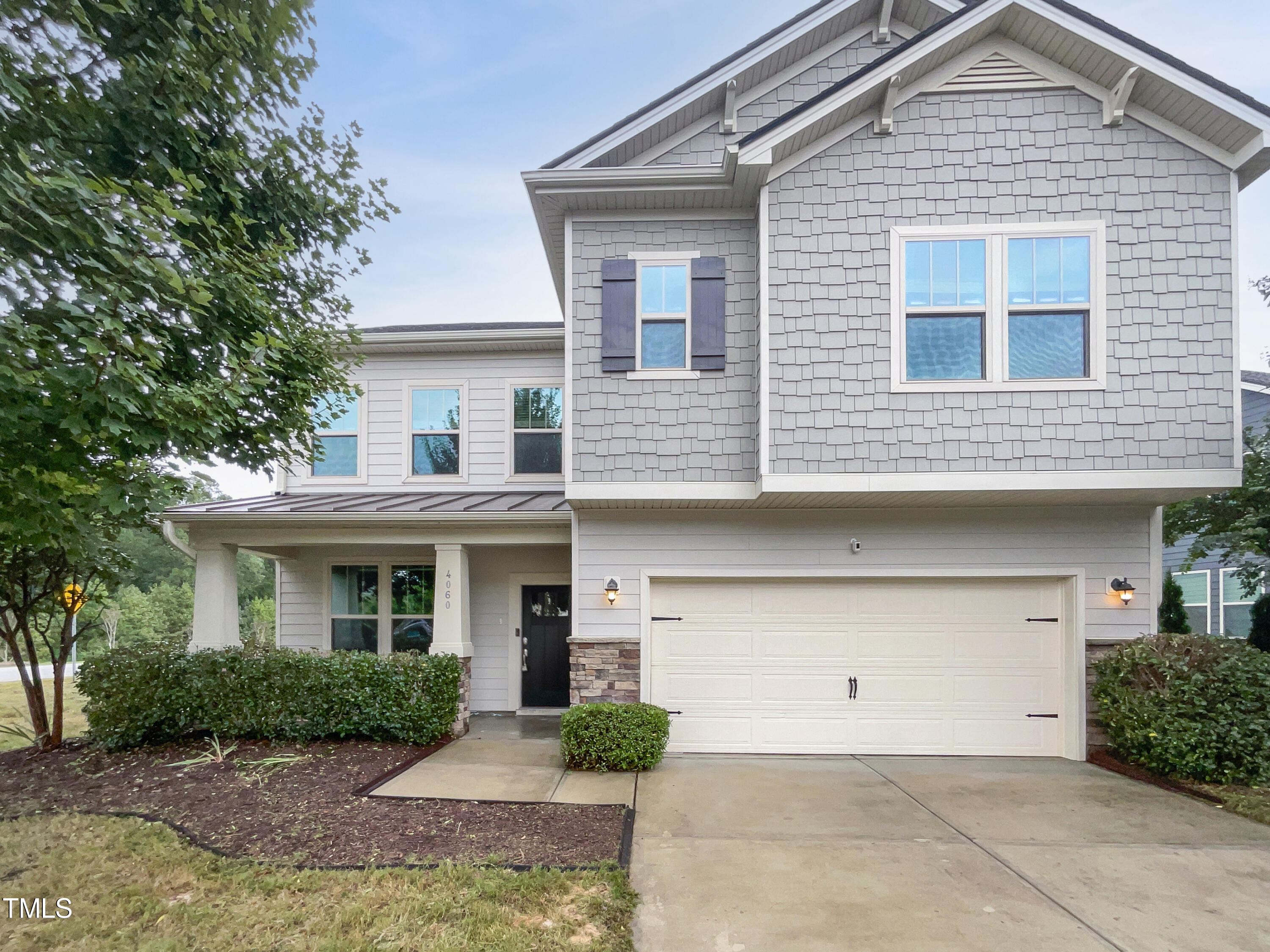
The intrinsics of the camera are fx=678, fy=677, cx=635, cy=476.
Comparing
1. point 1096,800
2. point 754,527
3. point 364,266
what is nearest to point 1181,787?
point 1096,800

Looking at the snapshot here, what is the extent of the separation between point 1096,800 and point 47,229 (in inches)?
352

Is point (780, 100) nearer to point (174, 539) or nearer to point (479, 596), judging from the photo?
point (479, 596)

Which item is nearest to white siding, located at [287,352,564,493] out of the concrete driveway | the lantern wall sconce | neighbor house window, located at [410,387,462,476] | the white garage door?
neighbor house window, located at [410,387,462,476]

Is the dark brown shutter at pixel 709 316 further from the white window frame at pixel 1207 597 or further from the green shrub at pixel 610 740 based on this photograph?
the white window frame at pixel 1207 597

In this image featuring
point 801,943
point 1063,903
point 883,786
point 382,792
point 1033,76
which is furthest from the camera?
point 1033,76

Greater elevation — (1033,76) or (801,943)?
(1033,76)

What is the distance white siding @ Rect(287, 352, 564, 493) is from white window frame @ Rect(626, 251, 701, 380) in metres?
3.25

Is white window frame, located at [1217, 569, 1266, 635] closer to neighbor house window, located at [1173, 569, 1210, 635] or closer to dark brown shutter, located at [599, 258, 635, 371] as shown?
neighbor house window, located at [1173, 569, 1210, 635]

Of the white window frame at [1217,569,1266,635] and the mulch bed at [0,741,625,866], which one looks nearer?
the mulch bed at [0,741,625,866]

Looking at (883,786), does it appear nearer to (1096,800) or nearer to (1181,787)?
(1096,800)

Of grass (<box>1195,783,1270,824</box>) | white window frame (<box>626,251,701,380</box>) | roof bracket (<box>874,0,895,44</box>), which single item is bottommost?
grass (<box>1195,783,1270,824</box>)

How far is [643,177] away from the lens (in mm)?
6848

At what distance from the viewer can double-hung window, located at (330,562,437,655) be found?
9.93m

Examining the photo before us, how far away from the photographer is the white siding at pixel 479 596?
9.67 metres
